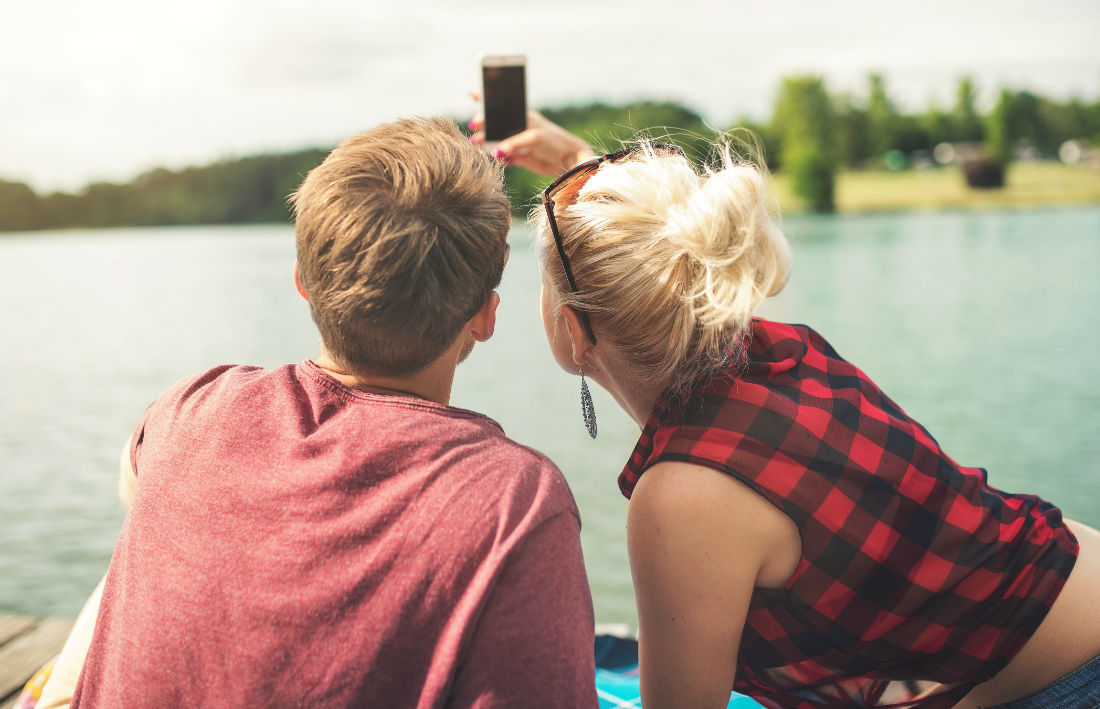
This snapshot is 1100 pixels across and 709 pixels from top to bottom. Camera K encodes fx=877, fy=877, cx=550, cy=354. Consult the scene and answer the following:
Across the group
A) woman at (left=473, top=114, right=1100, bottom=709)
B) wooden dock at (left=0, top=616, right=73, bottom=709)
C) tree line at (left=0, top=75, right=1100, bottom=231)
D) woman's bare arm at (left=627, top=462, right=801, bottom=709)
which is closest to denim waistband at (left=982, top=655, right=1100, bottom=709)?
woman at (left=473, top=114, right=1100, bottom=709)

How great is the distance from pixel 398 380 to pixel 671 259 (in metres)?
0.49

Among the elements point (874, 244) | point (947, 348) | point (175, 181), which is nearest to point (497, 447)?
point (947, 348)

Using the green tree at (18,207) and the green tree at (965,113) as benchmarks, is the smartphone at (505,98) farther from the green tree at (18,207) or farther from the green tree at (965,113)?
the green tree at (965,113)

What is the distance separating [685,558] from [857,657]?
43cm

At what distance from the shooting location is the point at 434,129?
1265 mm

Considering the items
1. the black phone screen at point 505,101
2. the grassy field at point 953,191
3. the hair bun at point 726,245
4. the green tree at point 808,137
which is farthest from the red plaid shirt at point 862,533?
the green tree at point 808,137

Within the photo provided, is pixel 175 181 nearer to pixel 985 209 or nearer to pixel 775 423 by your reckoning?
pixel 985 209

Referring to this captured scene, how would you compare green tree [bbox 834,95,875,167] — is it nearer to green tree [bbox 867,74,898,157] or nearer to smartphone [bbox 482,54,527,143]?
green tree [bbox 867,74,898,157]

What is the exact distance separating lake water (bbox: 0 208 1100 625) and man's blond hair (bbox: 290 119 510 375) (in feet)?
1.30

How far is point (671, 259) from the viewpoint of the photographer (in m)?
1.42

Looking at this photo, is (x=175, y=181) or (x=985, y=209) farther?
(x=985, y=209)

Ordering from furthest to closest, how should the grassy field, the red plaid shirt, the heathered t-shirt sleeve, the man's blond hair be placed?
1. the grassy field
2. the red plaid shirt
3. the man's blond hair
4. the heathered t-shirt sleeve

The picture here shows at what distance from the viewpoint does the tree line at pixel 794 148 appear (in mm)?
35906

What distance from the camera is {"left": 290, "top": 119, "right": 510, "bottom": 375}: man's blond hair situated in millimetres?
1138
